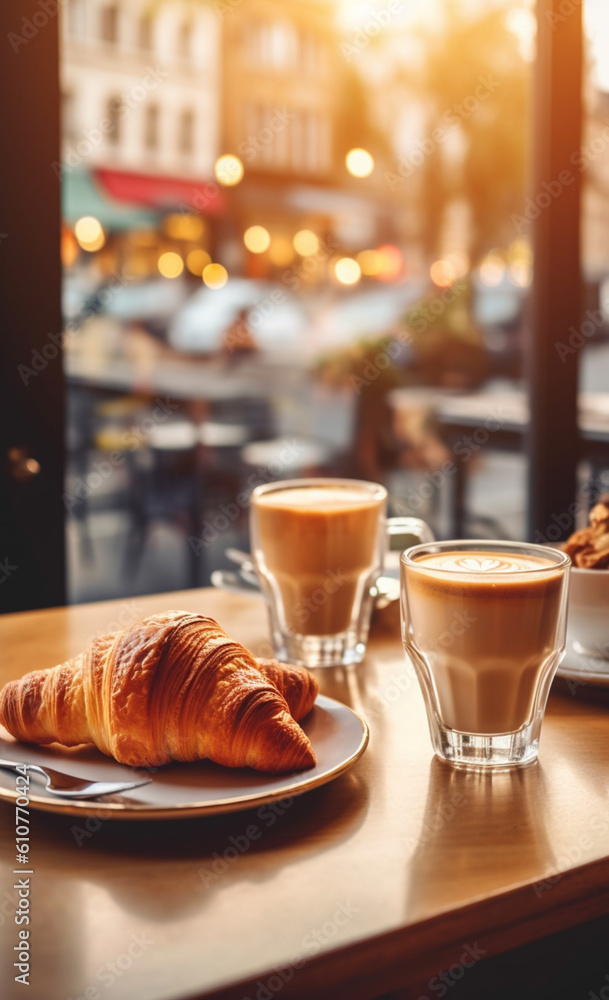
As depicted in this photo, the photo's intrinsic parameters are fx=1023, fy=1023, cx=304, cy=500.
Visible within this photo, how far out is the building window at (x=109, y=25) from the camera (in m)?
3.80

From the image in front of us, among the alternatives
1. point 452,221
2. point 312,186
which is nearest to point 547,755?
point 312,186

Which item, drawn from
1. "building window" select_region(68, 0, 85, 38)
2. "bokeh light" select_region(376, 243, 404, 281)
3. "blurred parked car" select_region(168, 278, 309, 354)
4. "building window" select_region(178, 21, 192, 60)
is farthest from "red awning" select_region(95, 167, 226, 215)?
"bokeh light" select_region(376, 243, 404, 281)

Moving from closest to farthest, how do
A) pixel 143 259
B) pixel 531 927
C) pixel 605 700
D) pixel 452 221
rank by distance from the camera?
pixel 531 927 < pixel 605 700 < pixel 143 259 < pixel 452 221

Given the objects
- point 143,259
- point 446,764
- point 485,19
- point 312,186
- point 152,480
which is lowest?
point 152,480

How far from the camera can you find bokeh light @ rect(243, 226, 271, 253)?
5.16 m

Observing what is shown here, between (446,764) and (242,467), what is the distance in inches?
147

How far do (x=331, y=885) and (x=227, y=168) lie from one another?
4661 mm

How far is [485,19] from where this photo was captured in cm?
564

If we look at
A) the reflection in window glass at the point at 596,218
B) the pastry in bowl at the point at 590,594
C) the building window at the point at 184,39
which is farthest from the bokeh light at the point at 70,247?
the pastry in bowl at the point at 590,594

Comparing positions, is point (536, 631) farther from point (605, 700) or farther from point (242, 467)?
point (242, 467)

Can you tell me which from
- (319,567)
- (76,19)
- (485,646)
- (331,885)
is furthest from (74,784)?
(76,19)

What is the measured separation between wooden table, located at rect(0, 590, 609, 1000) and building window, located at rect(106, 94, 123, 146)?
362 centimetres

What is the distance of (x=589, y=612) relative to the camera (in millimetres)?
1082

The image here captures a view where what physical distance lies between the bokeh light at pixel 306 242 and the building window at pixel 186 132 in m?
0.90
